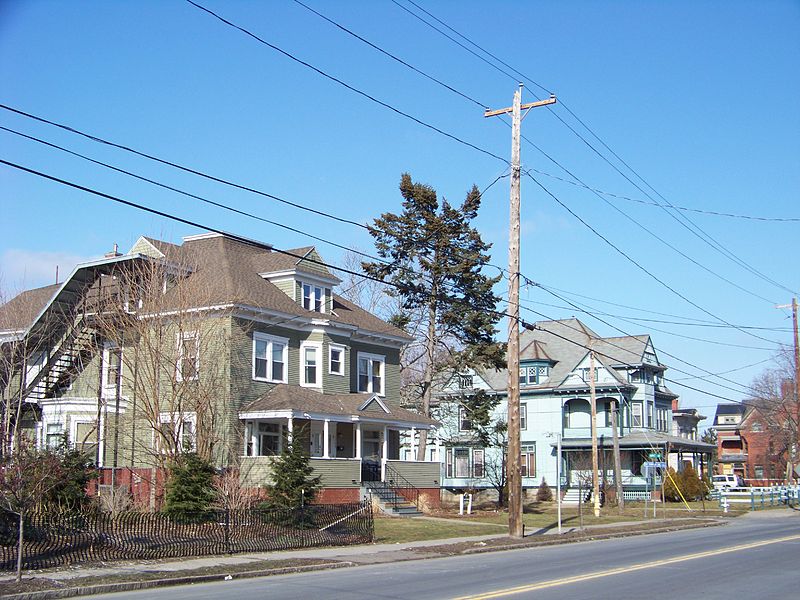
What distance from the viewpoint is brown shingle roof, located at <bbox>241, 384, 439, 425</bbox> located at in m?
35.5

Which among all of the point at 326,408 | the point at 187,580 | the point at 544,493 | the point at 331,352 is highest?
the point at 331,352

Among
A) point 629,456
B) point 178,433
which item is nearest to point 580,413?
point 629,456

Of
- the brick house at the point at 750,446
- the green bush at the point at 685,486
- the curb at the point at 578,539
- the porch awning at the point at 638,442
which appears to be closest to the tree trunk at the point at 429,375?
the curb at the point at 578,539

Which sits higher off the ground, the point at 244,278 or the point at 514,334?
the point at 244,278

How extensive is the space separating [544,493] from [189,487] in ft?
125

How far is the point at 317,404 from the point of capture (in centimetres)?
3678

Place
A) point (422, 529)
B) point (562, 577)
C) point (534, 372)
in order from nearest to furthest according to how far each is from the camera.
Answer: point (562, 577)
point (422, 529)
point (534, 372)

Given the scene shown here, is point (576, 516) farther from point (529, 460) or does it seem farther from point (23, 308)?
point (23, 308)

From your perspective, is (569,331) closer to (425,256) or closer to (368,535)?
(425,256)

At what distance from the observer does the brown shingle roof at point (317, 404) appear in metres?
35.5

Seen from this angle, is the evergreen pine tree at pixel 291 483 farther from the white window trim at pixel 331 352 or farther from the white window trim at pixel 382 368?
the white window trim at pixel 382 368

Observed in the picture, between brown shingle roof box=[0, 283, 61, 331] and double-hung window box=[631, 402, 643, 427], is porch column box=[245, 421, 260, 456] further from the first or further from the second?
double-hung window box=[631, 402, 643, 427]

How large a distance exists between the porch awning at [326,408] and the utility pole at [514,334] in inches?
432

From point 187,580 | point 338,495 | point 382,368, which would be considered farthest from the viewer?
point 382,368
